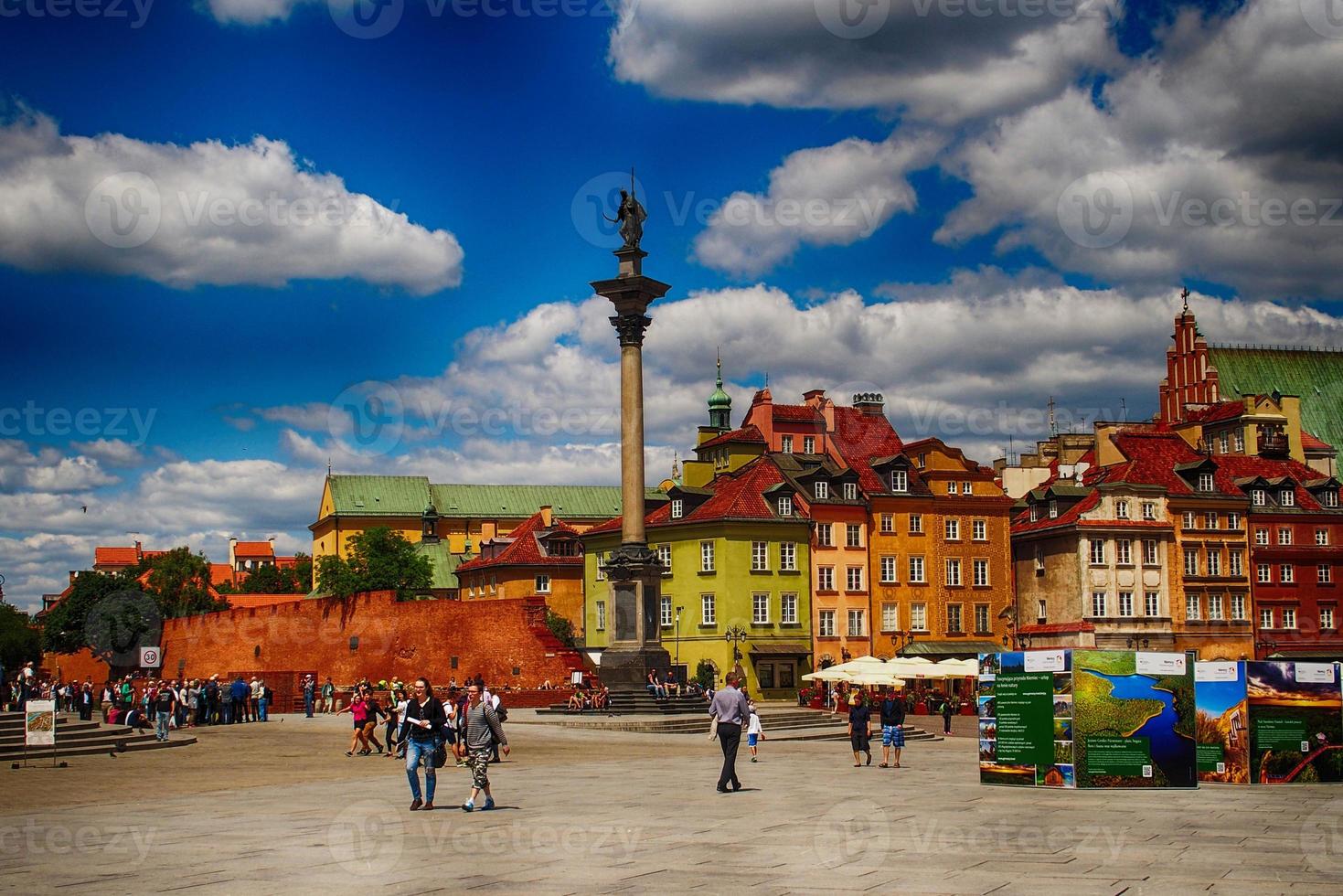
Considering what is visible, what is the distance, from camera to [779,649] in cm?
7138

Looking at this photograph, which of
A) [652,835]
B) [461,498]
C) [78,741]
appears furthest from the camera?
[461,498]

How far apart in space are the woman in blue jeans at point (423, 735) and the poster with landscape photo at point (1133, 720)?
Result: 9963 millimetres

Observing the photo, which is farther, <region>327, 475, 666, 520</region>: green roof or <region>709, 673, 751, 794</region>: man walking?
<region>327, 475, 666, 520</region>: green roof

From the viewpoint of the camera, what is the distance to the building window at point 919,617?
75562 mm

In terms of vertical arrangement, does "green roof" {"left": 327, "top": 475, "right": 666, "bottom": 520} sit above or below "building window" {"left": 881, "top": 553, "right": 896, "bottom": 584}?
above

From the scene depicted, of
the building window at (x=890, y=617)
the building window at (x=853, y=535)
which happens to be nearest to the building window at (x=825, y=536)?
the building window at (x=853, y=535)

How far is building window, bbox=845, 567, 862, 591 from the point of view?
74812mm

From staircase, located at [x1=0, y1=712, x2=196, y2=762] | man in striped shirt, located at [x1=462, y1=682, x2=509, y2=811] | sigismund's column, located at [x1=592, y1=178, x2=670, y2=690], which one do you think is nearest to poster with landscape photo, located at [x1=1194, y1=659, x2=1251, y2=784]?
man in striped shirt, located at [x1=462, y1=682, x2=509, y2=811]

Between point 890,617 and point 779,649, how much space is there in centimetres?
718

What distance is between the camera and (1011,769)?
976 inches

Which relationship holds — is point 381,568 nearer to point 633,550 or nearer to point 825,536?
point 825,536

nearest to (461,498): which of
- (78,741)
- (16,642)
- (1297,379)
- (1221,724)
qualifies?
(16,642)

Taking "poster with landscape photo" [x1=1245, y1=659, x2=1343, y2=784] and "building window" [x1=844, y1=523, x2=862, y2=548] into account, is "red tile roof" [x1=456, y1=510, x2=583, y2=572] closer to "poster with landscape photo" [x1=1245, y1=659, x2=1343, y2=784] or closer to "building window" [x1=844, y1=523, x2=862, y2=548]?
"building window" [x1=844, y1=523, x2=862, y2=548]

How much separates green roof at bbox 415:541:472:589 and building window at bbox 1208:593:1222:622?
6231 centimetres
